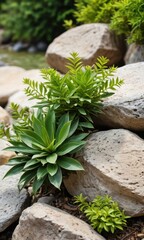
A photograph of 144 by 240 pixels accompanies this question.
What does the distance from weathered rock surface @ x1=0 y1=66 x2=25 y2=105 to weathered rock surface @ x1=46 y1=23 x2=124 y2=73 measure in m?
0.79

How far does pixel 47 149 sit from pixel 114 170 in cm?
54

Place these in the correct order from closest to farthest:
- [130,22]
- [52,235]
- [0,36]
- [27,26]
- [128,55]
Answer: [52,235] < [130,22] < [128,55] < [27,26] < [0,36]

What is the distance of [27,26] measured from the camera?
403 inches

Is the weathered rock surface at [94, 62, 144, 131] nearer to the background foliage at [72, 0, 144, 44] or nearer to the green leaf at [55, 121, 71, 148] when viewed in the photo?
the green leaf at [55, 121, 71, 148]

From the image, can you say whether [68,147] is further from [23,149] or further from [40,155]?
[23,149]

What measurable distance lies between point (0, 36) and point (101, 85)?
8654 millimetres

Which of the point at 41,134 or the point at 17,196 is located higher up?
the point at 41,134

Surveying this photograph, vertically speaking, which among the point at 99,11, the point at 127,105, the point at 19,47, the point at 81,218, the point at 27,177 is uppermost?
the point at 99,11

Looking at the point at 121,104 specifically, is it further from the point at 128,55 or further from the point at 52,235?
the point at 128,55

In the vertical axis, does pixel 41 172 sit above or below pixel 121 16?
below

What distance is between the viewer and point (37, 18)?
32.2 ft

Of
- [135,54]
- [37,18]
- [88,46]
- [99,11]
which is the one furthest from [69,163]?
[37,18]

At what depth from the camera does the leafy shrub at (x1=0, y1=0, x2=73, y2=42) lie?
30.9 ft

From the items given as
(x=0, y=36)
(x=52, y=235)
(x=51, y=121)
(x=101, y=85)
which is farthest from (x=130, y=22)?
(x=0, y=36)
